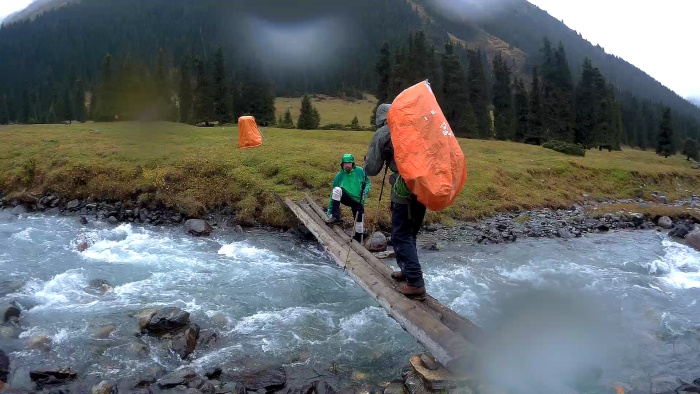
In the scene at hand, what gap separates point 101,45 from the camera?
495 feet

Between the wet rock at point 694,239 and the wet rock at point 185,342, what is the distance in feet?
55.2

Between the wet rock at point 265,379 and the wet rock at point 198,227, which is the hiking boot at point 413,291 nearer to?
the wet rock at point 265,379

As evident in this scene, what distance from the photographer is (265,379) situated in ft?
23.1

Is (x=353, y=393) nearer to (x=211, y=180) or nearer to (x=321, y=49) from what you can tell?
(x=211, y=180)

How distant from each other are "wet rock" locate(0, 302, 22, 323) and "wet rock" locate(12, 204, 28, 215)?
10.4m

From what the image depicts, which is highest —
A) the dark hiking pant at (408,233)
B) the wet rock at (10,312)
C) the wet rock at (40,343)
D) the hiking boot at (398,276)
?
the dark hiking pant at (408,233)

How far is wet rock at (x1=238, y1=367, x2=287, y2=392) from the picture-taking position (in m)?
6.87

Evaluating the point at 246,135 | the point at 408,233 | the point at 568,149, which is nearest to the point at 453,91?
the point at 568,149

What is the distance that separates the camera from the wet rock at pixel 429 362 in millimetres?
6358

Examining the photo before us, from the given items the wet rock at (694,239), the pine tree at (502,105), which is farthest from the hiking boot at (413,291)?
the pine tree at (502,105)

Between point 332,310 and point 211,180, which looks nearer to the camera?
point 332,310

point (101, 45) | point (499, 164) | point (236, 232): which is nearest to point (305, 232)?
point (236, 232)

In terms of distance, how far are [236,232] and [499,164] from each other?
59.5 feet

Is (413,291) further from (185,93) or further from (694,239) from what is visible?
(185,93)
